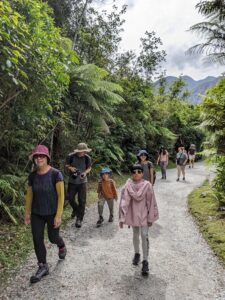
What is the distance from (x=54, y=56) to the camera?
22.5ft

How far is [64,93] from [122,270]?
678cm

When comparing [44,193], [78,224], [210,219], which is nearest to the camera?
[44,193]

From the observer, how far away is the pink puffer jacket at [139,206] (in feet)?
15.6

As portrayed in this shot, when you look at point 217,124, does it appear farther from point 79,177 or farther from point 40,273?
point 40,273

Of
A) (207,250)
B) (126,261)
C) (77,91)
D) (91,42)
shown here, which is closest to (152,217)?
(126,261)

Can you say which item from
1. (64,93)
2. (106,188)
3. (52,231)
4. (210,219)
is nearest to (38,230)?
(52,231)

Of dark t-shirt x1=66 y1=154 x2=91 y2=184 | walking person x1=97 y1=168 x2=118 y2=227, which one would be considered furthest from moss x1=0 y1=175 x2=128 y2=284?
dark t-shirt x1=66 y1=154 x2=91 y2=184

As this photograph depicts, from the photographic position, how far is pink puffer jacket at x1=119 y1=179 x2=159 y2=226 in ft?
15.6

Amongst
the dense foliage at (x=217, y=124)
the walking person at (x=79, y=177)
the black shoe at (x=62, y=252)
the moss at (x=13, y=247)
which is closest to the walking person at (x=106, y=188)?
the walking person at (x=79, y=177)

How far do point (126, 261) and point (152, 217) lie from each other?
1.07 m

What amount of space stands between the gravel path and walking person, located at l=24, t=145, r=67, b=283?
395 millimetres

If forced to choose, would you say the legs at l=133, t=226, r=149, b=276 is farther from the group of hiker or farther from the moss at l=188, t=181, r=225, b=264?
the moss at l=188, t=181, r=225, b=264

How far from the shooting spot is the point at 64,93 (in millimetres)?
10109

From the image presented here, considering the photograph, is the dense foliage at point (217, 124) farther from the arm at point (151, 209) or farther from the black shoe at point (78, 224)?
the arm at point (151, 209)
